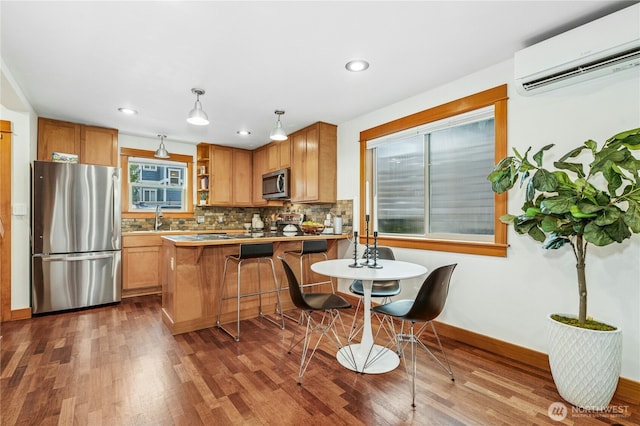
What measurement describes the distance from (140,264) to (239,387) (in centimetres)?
315

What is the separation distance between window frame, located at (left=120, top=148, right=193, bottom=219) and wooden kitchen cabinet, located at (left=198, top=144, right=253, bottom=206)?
0.25 m

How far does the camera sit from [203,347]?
2.72 meters

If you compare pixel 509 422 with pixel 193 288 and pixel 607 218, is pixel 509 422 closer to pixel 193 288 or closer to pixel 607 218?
pixel 607 218

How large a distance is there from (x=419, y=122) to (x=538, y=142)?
3.72 feet

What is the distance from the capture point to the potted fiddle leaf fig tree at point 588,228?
5.68ft

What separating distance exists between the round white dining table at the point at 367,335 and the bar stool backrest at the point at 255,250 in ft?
2.83

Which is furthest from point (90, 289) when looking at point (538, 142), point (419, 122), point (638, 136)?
point (638, 136)

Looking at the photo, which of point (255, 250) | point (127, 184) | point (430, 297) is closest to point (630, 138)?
point (430, 297)

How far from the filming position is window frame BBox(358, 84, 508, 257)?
2.57 m

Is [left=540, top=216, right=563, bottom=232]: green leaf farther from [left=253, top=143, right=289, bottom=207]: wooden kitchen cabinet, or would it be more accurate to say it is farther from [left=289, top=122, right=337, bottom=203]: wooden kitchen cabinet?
[left=253, top=143, right=289, bottom=207]: wooden kitchen cabinet

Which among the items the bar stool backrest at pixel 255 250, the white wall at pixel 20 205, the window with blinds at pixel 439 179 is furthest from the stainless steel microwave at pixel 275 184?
the white wall at pixel 20 205

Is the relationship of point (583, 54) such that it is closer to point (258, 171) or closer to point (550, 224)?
point (550, 224)

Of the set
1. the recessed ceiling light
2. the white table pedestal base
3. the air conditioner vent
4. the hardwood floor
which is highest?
the recessed ceiling light

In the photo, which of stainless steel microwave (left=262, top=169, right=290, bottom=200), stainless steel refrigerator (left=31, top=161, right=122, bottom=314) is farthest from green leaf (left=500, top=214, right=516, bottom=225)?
stainless steel refrigerator (left=31, top=161, right=122, bottom=314)
